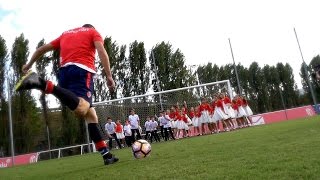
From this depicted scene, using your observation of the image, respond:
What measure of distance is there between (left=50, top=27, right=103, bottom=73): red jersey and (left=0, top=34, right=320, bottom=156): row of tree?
2372 cm

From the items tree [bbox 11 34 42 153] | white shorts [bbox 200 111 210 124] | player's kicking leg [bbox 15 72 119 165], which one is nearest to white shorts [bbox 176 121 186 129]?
white shorts [bbox 200 111 210 124]

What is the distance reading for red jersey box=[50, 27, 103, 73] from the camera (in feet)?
18.9

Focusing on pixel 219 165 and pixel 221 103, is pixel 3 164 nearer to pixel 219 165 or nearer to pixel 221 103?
pixel 221 103

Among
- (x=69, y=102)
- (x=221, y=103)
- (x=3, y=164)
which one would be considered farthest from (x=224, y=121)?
(x=69, y=102)

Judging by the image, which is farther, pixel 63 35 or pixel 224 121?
pixel 224 121

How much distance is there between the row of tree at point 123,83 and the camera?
114ft

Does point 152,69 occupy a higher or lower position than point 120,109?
higher

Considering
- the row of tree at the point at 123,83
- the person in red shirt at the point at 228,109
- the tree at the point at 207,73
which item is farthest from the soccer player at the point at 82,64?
the tree at the point at 207,73

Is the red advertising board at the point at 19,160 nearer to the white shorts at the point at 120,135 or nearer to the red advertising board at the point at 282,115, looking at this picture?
the white shorts at the point at 120,135

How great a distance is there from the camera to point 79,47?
5844 mm

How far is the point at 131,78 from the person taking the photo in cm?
4438

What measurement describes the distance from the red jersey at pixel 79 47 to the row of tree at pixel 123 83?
23.7 metres

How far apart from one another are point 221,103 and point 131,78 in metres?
25.0

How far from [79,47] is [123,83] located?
37.9m
